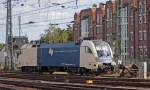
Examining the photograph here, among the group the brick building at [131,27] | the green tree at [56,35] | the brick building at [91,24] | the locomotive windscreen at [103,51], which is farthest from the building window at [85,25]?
the locomotive windscreen at [103,51]

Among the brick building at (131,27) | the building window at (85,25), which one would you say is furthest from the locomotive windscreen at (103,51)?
the building window at (85,25)

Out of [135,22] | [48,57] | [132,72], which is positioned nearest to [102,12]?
[135,22]

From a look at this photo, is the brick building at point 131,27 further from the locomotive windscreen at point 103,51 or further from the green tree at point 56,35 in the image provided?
the locomotive windscreen at point 103,51

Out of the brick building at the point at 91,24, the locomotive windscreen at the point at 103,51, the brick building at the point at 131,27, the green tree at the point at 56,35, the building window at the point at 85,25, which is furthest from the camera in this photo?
the green tree at the point at 56,35

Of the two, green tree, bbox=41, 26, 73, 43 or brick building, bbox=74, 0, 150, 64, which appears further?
green tree, bbox=41, 26, 73, 43

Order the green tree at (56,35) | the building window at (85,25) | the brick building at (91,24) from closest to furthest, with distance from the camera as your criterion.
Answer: the brick building at (91,24)
the building window at (85,25)
the green tree at (56,35)

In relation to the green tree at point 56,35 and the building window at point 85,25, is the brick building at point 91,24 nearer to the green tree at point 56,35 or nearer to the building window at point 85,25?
the building window at point 85,25

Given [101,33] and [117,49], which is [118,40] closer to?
[117,49]

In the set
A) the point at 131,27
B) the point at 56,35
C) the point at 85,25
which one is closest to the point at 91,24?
the point at 85,25

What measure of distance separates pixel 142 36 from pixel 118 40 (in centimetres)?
4200

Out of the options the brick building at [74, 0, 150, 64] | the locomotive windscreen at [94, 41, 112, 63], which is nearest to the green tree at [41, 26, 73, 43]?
the brick building at [74, 0, 150, 64]

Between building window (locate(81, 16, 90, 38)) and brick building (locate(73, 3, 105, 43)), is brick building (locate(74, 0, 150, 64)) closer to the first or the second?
brick building (locate(73, 3, 105, 43))

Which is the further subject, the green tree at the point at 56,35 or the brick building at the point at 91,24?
the green tree at the point at 56,35

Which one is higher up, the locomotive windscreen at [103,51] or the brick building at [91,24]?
the brick building at [91,24]
